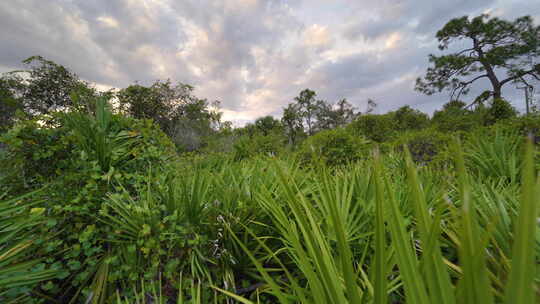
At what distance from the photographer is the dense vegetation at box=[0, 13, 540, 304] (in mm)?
369

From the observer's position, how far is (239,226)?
1378mm

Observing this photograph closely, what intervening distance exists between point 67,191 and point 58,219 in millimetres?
239

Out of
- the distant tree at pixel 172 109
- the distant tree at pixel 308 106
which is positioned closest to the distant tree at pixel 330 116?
the distant tree at pixel 308 106

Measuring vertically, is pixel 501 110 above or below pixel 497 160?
above

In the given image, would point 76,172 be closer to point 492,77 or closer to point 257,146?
point 257,146

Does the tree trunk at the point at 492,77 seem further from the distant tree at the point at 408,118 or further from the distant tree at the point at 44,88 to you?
the distant tree at the point at 44,88

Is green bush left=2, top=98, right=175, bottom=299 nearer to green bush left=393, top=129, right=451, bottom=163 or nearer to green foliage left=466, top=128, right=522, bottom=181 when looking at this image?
green foliage left=466, top=128, right=522, bottom=181

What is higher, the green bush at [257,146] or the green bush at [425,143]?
the green bush at [257,146]

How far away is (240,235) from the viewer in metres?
1.41

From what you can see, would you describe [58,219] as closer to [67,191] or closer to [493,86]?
[67,191]

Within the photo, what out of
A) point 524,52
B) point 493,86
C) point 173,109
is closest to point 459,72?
point 493,86

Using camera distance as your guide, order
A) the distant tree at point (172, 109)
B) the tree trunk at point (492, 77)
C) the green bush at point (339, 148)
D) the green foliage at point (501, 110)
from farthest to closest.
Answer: the distant tree at point (172, 109)
the tree trunk at point (492, 77)
the green foliage at point (501, 110)
the green bush at point (339, 148)

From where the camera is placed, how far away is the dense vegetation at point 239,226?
37 cm

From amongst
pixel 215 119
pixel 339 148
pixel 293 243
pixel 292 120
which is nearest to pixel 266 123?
pixel 292 120
